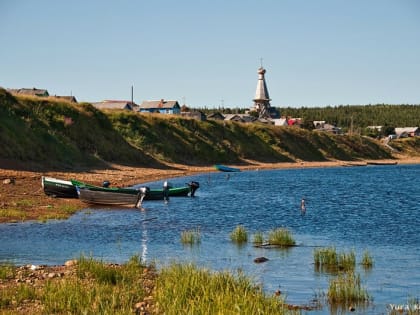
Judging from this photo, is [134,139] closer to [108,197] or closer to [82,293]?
[108,197]

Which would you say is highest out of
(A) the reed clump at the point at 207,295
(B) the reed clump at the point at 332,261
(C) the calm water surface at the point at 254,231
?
(A) the reed clump at the point at 207,295

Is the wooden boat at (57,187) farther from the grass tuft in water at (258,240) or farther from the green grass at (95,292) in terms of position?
the green grass at (95,292)

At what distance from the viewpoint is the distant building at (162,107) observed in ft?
488

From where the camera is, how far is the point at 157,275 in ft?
63.9

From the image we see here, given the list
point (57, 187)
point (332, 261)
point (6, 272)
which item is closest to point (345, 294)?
point (332, 261)

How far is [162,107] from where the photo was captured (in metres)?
149

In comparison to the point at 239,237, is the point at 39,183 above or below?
above

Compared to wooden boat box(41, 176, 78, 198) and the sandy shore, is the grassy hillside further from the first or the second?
wooden boat box(41, 176, 78, 198)

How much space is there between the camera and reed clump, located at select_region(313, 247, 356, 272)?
73.4ft

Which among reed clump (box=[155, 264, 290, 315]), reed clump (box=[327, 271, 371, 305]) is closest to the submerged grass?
reed clump (box=[155, 264, 290, 315])

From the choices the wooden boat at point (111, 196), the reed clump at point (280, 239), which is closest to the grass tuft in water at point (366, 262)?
the reed clump at point (280, 239)

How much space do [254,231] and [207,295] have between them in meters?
18.6

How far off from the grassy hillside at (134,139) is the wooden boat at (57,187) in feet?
42.6

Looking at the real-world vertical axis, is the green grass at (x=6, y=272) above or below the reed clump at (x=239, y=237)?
above
